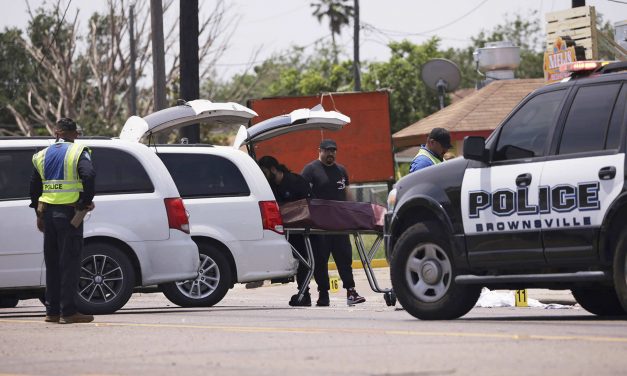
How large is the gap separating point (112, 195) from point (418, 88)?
5318 cm

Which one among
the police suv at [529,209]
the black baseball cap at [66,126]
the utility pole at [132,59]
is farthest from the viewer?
the utility pole at [132,59]

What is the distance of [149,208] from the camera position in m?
14.8

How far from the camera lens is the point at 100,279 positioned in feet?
47.4

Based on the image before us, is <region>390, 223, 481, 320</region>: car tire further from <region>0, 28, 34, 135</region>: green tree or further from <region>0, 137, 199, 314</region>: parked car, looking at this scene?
<region>0, 28, 34, 135</region>: green tree

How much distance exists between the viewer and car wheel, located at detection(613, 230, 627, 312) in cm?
1061

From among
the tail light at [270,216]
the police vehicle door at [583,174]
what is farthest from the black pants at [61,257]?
the police vehicle door at [583,174]

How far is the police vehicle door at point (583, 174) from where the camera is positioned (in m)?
10.8

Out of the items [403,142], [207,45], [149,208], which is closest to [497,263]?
[149,208]

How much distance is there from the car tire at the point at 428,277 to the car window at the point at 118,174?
3536 mm

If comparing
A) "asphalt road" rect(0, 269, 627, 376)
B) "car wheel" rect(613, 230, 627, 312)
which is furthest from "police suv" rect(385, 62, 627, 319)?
"asphalt road" rect(0, 269, 627, 376)

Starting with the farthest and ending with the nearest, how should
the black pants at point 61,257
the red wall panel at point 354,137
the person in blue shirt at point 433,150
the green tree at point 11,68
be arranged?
the green tree at point 11,68, the red wall panel at point 354,137, the person in blue shirt at point 433,150, the black pants at point 61,257

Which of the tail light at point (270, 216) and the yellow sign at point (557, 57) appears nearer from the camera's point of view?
the tail light at point (270, 216)

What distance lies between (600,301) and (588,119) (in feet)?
6.94

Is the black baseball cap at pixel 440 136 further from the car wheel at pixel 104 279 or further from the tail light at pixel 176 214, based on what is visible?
the car wheel at pixel 104 279
